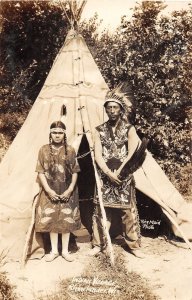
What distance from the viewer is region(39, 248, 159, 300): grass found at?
401 centimetres

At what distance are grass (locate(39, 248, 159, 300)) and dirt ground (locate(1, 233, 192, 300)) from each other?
130 mm

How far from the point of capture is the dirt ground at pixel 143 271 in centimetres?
423

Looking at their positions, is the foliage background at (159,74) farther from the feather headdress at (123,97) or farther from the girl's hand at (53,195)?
the girl's hand at (53,195)

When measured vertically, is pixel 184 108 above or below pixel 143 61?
below

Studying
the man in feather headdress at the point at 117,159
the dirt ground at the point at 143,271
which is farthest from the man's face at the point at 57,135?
the dirt ground at the point at 143,271

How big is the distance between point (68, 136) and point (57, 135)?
685mm

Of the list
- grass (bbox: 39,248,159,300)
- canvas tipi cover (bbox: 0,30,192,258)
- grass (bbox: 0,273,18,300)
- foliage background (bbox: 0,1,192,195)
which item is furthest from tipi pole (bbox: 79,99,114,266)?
foliage background (bbox: 0,1,192,195)

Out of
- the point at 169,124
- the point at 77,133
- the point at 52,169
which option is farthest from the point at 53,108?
the point at 169,124

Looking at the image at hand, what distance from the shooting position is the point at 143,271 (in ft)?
15.8

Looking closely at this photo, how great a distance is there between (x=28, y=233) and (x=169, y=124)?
17.6ft

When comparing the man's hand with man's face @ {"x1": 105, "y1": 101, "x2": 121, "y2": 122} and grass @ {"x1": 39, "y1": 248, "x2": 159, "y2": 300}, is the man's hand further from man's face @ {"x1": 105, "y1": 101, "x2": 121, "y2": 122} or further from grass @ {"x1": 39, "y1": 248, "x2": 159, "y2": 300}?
grass @ {"x1": 39, "y1": 248, "x2": 159, "y2": 300}

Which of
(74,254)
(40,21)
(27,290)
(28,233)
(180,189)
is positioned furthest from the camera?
(40,21)

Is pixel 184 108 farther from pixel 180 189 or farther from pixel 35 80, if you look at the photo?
pixel 35 80

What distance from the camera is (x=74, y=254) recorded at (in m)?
5.30
